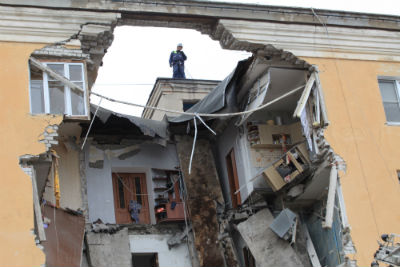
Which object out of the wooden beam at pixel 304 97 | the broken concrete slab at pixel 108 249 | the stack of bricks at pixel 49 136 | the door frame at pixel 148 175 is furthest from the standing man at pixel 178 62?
the stack of bricks at pixel 49 136

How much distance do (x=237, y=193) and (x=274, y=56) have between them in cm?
389

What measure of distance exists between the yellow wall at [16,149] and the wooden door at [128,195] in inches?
176

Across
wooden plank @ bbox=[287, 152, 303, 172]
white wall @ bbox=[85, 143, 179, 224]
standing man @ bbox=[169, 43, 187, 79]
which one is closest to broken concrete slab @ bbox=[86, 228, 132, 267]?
white wall @ bbox=[85, 143, 179, 224]

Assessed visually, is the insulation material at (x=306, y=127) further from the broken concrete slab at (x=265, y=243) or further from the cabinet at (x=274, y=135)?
the broken concrete slab at (x=265, y=243)

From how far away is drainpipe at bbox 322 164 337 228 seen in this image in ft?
57.7

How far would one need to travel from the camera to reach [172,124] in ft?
71.3

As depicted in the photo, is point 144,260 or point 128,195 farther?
point 128,195

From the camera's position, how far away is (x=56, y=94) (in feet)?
58.0

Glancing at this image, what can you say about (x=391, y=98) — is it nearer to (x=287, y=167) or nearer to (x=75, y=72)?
(x=287, y=167)

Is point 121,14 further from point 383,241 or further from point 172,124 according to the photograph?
point 383,241

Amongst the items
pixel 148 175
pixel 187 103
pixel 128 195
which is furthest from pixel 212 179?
pixel 187 103

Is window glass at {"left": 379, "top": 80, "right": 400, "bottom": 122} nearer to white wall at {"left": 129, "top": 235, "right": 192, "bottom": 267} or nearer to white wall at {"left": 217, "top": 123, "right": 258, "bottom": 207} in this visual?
white wall at {"left": 217, "top": 123, "right": 258, "bottom": 207}

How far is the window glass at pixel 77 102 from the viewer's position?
17.7m

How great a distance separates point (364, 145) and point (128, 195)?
643 cm
